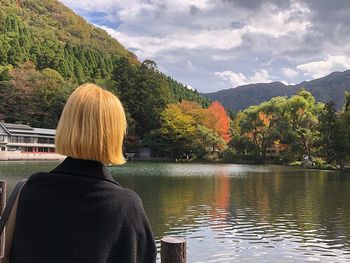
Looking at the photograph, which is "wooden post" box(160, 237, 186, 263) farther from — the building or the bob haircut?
the building

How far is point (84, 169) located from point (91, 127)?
6.2 inches

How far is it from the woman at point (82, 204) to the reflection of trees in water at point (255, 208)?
28.0ft

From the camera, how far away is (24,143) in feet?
167

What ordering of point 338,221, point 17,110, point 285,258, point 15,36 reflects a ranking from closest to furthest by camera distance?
1. point 285,258
2. point 338,221
3. point 17,110
4. point 15,36

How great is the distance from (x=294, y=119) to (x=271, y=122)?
2.67 m

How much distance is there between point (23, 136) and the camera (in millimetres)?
50719

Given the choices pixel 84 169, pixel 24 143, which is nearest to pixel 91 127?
pixel 84 169

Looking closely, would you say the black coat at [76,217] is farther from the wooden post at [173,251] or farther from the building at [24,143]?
the building at [24,143]

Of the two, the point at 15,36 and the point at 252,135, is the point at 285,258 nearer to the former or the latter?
the point at 252,135

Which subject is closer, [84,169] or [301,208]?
[84,169]

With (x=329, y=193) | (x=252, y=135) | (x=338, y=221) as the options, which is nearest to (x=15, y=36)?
(x=252, y=135)

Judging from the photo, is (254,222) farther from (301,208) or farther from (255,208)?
(301,208)

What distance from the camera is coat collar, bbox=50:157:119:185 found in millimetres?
1601

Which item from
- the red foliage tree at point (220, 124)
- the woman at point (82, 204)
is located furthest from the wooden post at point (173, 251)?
the red foliage tree at point (220, 124)
